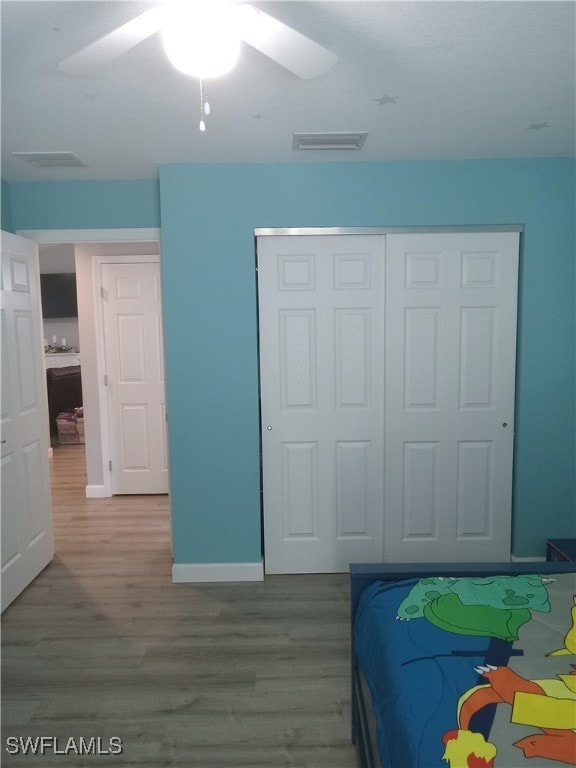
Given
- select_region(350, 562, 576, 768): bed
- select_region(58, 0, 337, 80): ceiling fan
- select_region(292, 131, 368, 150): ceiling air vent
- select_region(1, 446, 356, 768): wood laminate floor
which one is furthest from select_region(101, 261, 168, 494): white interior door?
select_region(58, 0, 337, 80): ceiling fan

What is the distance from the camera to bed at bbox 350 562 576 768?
46.9 inches

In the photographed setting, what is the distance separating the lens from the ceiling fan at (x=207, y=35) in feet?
4.26

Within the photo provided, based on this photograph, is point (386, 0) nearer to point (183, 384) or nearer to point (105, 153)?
point (105, 153)

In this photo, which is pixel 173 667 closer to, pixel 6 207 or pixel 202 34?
pixel 202 34

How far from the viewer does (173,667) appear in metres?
2.45

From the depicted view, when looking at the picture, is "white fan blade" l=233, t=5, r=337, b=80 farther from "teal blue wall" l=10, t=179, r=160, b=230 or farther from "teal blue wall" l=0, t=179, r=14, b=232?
"teal blue wall" l=0, t=179, r=14, b=232

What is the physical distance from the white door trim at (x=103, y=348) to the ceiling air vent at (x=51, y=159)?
1.70 metres

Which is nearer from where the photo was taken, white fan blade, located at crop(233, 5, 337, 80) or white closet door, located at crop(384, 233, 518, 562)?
white fan blade, located at crop(233, 5, 337, 80)

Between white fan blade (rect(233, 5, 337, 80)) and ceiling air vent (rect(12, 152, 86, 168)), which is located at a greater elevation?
ceiling air vent (rect(12, 152, 86, 168))

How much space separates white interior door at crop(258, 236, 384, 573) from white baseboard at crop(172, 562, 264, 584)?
0.12 m

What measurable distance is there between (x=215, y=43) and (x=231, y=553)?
2.71m

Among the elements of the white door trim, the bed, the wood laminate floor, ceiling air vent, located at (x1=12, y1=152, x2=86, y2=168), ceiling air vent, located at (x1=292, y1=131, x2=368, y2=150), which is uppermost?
ceiling air vent, located at (x1=292, y1=131, x2=368, y2=150)

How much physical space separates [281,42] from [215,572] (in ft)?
9.25

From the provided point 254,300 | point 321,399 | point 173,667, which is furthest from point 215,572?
point 254,300
